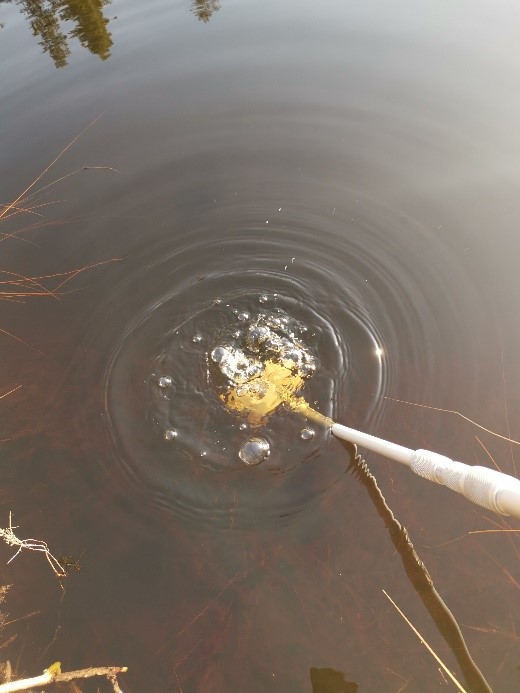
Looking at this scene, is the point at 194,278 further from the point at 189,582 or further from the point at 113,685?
the point at 113,685

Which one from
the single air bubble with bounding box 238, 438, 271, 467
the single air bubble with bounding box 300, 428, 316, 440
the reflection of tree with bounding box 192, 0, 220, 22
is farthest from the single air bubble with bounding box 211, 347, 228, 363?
the reflection of tree with bounding box 192, 0, 220, 22

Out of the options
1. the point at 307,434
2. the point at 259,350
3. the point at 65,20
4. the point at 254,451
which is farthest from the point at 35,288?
the point at 65,20

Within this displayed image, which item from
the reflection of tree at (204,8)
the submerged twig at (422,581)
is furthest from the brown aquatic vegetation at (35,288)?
the reflection of tree at (204,8)

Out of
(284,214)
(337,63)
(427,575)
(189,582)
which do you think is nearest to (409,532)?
(427,575)

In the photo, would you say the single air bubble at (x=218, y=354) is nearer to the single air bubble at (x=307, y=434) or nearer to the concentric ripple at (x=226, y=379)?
the concentric ripple at (x=226, y=379)

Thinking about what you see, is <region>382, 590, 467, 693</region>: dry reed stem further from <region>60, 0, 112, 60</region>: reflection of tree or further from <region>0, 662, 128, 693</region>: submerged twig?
<region>60, 0, 112, 60</region>: reflection of tree
